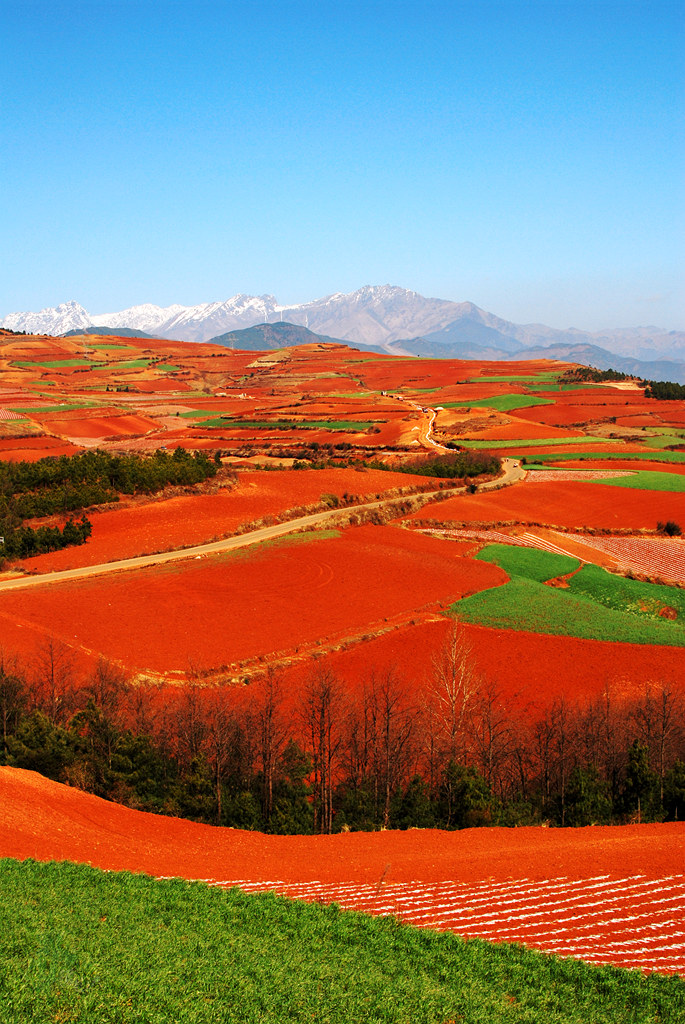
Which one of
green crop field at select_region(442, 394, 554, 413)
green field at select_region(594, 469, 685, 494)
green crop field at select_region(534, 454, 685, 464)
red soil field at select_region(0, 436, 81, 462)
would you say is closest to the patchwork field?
green field at select_region(594, 469, 685, 494)

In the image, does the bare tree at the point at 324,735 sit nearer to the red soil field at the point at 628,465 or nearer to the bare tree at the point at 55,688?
the bare tree at the point at 55,688

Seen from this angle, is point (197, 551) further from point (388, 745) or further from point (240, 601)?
point (388, 745)

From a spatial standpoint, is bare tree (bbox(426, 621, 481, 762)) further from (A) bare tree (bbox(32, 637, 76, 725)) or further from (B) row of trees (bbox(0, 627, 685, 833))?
(A) bare tree (bbox(32, 637, 76, 725))

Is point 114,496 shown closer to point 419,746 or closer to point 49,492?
point 49,492

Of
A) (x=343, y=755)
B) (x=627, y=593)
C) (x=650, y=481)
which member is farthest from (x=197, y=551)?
(x=650, y=481)

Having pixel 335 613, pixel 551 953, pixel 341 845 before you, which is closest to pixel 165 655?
pixel 335 613

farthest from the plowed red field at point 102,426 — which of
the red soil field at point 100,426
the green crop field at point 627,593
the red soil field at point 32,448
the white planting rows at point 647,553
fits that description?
the green crop field at point 627,593
